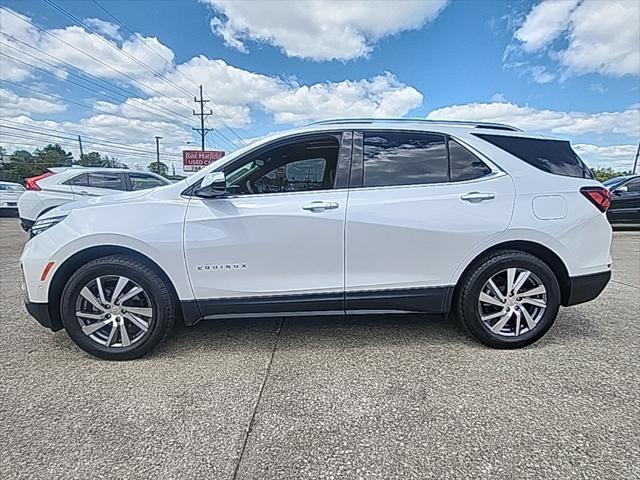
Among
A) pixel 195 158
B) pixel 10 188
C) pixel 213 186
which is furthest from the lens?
pixel 195 158

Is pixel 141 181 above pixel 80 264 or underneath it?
above

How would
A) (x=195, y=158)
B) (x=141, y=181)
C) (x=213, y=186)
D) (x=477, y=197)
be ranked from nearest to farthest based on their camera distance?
(x=213, y=186) → (x=477, y=197) → (x=141, y=181) → (x=195, y=158)

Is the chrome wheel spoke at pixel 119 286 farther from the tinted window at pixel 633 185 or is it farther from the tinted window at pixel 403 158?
the tinted window at pixel 633 185

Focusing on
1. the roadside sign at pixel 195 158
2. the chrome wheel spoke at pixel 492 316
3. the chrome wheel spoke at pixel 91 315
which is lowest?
the chrome wheel spoke at pixel 492 316

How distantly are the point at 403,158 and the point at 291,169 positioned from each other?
0.87m

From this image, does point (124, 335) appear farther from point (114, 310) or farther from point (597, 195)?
point (597, 195)

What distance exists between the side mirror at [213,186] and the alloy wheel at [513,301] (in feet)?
6.76

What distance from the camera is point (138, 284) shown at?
9.39 ft

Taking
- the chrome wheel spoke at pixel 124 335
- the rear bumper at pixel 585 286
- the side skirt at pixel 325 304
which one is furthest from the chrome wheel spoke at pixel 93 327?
the rear bumper at pixel 585 286

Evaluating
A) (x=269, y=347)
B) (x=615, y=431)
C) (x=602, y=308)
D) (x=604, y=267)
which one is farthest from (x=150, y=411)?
(x=602, y=308)

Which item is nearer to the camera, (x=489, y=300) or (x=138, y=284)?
(x=138, y=284)

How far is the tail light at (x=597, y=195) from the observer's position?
3.04 meters

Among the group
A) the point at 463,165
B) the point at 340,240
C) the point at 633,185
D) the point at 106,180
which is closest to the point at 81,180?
the point at 106,180

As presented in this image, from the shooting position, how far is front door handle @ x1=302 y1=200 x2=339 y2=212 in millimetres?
2902
